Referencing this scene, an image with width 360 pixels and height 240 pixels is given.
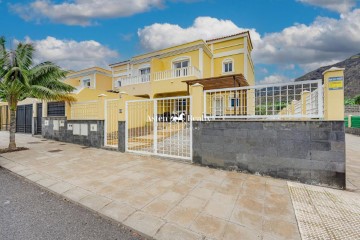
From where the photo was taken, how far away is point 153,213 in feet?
8.93

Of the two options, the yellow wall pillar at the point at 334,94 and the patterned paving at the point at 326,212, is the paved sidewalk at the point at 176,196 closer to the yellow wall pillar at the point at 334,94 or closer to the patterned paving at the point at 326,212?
the patterned paving at the point at 326,212

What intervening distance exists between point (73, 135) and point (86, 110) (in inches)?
63.4

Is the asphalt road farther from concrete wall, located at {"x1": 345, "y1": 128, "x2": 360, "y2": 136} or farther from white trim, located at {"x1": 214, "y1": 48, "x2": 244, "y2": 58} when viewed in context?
concrete wall, located at {"x1": 345, "y1": 128, "x2": 360, "y2": 136}

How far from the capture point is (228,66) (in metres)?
16.3

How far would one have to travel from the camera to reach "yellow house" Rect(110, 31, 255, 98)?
14.4 metres

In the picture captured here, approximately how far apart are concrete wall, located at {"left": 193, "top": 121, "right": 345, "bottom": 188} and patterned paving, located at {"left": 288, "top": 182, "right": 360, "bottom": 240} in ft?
1.46

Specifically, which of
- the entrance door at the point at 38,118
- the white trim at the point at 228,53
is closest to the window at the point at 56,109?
the entrance door at the point at 38,118

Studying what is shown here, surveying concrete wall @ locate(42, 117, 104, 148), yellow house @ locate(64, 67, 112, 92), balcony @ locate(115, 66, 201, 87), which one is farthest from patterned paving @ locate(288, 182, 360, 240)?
yellow house @ locate(64, 67, 112, 92)

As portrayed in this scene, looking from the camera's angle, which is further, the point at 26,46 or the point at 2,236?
the point at 26,46

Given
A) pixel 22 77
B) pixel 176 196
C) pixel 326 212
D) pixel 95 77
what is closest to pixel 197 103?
pixel 176 196

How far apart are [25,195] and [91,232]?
2282 millimetres

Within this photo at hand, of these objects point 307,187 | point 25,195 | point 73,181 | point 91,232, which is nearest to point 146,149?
point 73,181

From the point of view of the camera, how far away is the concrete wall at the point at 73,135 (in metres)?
7.92

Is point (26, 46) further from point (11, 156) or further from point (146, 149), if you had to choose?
point (146, 149)
